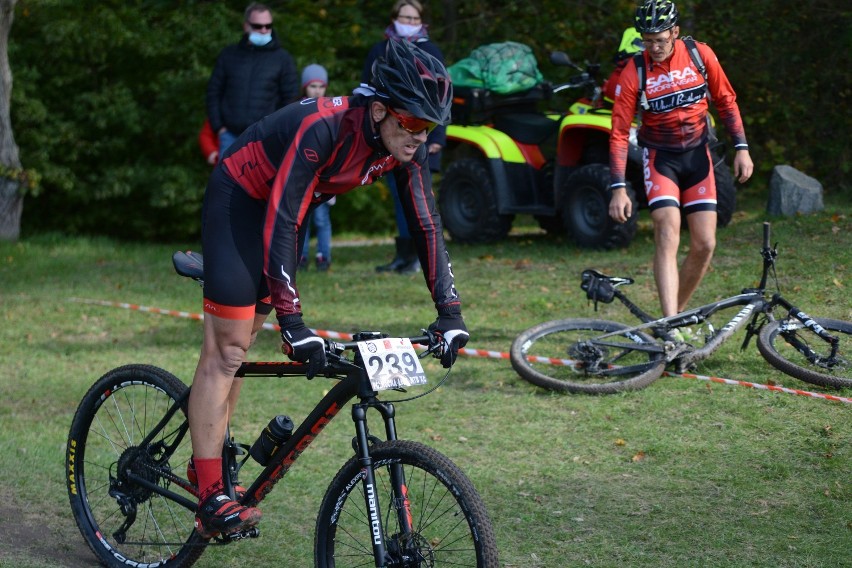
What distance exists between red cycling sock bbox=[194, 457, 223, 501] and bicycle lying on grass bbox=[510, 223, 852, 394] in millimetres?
3246

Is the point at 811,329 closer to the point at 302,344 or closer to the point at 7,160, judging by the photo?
the point at 302,344

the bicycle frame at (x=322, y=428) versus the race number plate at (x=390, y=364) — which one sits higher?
the race number plate at (x=390, y=364)

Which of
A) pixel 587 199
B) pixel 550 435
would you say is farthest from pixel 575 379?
pixel 587 199

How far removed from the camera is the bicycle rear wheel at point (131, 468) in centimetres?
507

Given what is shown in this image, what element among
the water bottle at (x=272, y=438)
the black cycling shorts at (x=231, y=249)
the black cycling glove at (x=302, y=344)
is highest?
the black cycling shorts at (x=231, y=249)

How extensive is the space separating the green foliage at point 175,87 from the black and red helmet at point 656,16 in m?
9.48

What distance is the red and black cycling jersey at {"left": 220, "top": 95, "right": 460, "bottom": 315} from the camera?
420cm

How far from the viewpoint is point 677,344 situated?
24.8 feet

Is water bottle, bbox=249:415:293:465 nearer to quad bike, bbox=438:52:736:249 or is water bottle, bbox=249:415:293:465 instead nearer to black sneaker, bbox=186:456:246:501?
black sneaker, bbox=186:456:246:501

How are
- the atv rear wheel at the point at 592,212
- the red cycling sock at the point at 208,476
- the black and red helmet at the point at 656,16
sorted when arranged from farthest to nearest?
the atv rear wheel at the point at 592,212 → the black and red helmet at the point at 656,16 → the red cycling sock at the point at 208,476

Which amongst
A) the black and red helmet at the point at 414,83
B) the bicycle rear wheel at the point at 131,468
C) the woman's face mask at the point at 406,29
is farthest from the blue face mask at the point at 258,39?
the black and red helmet at the point at 414,83

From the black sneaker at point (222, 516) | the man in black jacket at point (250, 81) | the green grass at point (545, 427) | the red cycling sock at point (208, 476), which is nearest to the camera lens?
the black sneaker at point (222, 516)

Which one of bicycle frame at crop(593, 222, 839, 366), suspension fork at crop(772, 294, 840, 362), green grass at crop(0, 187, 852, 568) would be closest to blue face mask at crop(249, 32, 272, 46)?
green grass at crop(0, 187, 852, 568)

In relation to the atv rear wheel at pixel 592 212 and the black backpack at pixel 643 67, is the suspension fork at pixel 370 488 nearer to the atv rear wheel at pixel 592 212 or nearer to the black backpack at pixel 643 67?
the black backpack at pixel 643 67
